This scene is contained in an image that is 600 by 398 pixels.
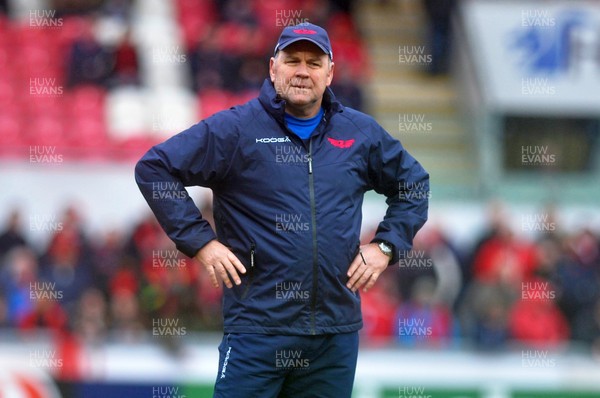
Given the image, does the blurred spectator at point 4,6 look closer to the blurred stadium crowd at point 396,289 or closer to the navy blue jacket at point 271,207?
the blurred stadium crowd at point 396,289

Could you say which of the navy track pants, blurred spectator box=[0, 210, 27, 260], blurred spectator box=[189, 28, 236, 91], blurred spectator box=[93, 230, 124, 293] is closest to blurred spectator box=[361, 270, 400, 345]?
blurred spectator box=[93, 230, 124, 293]

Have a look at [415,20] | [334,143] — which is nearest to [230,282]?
[334,143]

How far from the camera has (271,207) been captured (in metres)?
4.79

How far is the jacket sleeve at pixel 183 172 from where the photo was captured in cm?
476

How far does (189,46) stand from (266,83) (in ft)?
28.8

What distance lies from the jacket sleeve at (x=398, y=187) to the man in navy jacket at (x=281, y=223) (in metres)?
Answer: 0.08

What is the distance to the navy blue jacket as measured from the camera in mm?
4758

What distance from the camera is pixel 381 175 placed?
5027 mm

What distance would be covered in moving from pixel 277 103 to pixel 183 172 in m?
0.45

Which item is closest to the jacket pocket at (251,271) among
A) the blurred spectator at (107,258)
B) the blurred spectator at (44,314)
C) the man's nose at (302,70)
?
the man's nose at (302,70)

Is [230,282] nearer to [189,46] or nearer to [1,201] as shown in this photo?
[1,201]

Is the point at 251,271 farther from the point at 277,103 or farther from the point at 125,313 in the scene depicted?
the point at 125,313

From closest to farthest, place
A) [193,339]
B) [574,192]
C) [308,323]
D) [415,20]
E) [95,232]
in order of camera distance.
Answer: [308,323], [193,339], [95,232], [574,192], [415,20]

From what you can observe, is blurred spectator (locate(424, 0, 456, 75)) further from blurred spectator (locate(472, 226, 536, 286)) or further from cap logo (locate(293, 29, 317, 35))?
cap logo (locate(293, 29, 317, 35))
